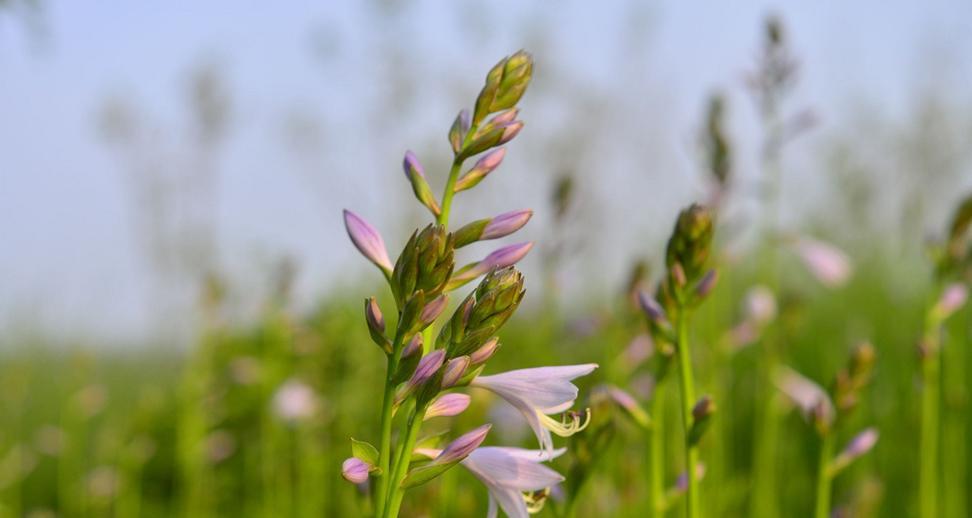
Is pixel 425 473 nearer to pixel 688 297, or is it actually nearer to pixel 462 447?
pixel 462 447

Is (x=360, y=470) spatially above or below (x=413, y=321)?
below

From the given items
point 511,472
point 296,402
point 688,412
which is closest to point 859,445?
point 688,412

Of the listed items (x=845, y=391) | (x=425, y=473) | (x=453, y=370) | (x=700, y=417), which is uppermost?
(x=453, y=370)

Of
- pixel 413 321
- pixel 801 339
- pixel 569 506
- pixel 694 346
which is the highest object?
pixel 413 321

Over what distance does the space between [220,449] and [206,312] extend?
115cm

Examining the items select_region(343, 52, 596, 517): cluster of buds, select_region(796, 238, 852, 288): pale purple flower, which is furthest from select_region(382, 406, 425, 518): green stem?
select_region(796, 238, 852, 288): pale purple flower

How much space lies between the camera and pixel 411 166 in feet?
3.74

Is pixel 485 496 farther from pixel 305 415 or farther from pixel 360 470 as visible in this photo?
pixel 360 470

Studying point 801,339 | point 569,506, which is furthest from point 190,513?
point 801,339

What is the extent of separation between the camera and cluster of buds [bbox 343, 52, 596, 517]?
3.22 feet

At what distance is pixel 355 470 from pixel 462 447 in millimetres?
117

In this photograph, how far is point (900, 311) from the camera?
27.2 ft

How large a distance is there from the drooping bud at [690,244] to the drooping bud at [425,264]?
0.50 m

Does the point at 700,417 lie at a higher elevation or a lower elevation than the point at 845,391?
higher
